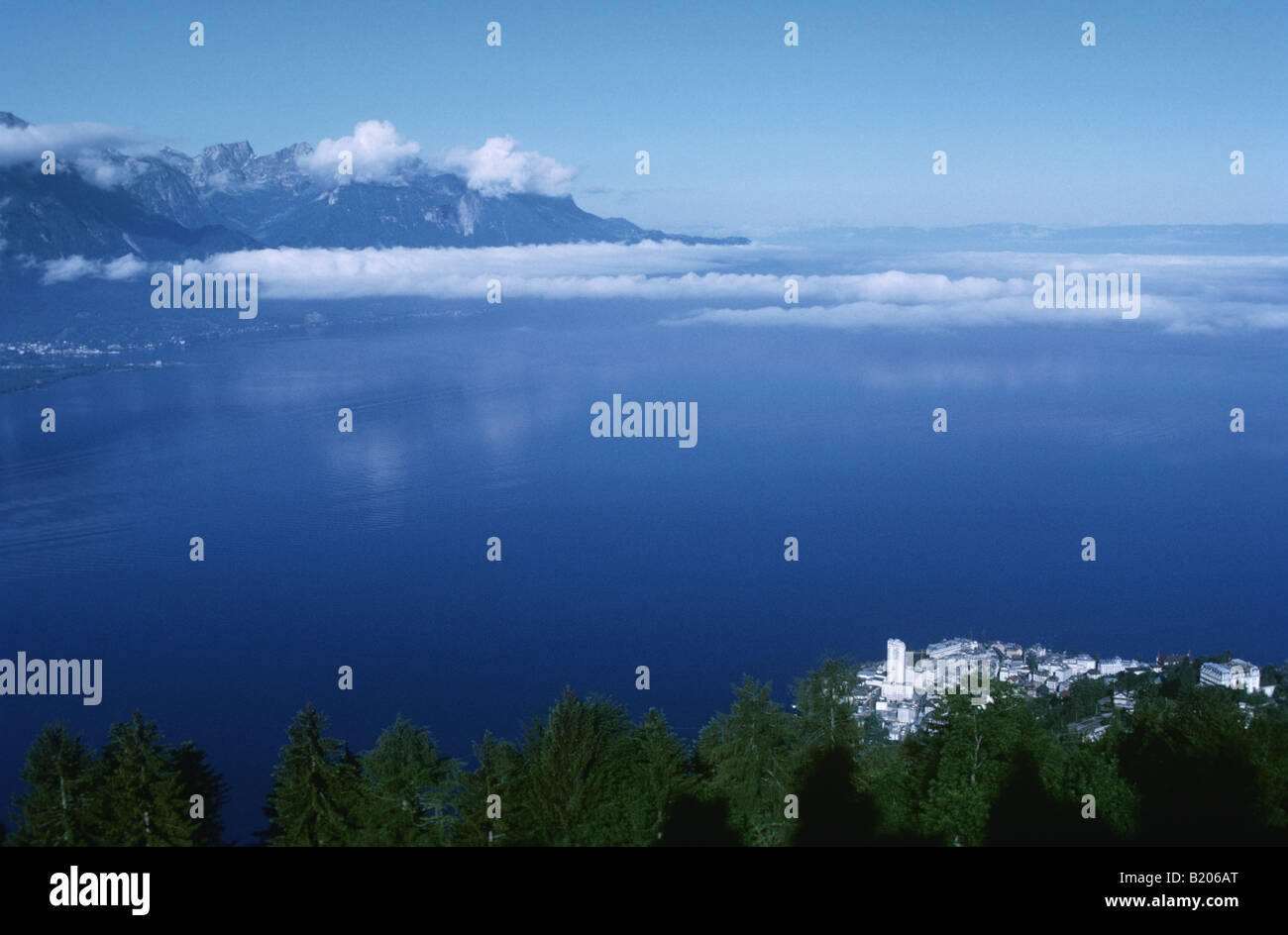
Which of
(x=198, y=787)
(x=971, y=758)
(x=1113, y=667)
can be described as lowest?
(x=1113, y=667)

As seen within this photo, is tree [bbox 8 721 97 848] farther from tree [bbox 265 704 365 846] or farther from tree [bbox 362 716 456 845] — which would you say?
tree [bbox 362 716 456 845]

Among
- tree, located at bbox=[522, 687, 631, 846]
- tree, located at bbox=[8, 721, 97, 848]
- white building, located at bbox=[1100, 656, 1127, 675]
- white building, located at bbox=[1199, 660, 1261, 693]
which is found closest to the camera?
tree, located at bbox=[522, 687, 631, 846]

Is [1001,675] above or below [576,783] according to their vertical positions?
below

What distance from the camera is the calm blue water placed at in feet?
49.0

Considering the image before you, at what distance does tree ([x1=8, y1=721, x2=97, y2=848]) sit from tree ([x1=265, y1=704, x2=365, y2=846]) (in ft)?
3.34

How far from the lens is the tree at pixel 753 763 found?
5.30 metres

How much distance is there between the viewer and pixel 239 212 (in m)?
48.5

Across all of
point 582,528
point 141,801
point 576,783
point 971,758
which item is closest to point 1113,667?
point 971,758

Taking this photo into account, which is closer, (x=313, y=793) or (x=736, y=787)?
(x=313, y=793)

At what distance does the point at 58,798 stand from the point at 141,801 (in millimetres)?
539

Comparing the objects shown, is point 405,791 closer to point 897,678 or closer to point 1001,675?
point 897,678

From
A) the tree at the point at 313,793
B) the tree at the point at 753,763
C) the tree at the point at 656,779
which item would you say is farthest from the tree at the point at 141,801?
the tree at the point at 753,763

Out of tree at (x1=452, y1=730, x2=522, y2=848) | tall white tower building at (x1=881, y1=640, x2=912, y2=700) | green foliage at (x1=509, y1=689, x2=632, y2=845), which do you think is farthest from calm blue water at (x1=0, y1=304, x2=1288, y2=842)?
green foliage at (x1=509, y1=689, x2=632, y2=845)
